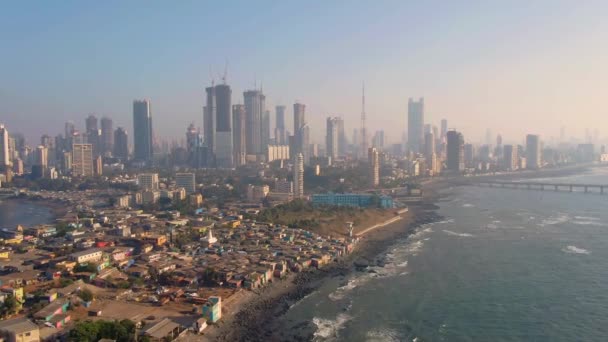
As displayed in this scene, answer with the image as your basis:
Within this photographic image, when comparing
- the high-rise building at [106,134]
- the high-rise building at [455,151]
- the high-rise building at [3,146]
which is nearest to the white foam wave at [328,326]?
the high-rise building at [455,151]

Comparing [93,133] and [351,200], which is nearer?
[351,200]

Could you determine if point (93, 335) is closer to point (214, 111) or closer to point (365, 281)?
point (365, 281)

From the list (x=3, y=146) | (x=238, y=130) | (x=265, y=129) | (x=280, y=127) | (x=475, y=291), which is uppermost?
(x=280, y=127)

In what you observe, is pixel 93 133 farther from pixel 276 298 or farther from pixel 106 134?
pixel 276 298

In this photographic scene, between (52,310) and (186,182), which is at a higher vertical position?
(186,182)

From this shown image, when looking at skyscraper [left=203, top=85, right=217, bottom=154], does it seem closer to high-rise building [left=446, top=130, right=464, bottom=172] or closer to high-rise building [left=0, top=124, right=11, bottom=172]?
high-rise building [left=0, top=124, right=11, bottom=172]

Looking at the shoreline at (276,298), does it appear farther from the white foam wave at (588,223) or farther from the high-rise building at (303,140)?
the high-rise building at (303,140)

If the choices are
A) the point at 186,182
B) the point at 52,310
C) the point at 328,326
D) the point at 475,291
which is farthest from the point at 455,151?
the point at 52,310

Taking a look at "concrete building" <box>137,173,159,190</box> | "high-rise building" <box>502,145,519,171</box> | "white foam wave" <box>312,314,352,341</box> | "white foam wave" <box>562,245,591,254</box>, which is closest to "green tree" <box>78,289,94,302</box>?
"white foam wave" <box>312,314,352,341</box>

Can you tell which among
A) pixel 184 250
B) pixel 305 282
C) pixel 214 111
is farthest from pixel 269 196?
pixel 214 111
